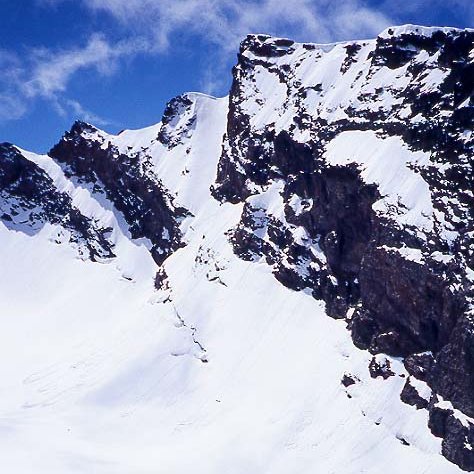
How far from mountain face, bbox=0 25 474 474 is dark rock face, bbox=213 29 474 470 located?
0.30 m

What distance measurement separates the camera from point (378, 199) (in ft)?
302

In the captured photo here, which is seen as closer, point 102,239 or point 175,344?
point 175,344

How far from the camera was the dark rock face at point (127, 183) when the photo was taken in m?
150

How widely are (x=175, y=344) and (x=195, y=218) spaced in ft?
125

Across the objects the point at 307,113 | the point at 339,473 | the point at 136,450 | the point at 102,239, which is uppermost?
the point at 102,239

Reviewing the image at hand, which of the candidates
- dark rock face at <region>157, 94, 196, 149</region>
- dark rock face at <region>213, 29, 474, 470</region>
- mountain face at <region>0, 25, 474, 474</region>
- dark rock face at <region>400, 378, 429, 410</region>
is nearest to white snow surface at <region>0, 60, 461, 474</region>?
mountain face at <region>0, 25, 474, 474</region>

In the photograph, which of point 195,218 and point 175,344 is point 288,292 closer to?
point 175,344

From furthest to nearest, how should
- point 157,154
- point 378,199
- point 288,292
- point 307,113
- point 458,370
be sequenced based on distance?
1. point 157,154
2. point 307,113
3. point 288,292
4. point 378,199
5. point 458,370

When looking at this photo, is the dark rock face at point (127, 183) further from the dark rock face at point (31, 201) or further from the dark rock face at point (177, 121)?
the dark rock face at point (177, 121)

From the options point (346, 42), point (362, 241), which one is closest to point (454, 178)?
point (362, 241)

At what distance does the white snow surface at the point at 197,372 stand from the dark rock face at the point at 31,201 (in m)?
17.2

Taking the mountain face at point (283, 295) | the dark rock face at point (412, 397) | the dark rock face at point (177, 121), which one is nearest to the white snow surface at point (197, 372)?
the mountain face at point (283, 295)

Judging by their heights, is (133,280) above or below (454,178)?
above

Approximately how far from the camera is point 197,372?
105312mm
